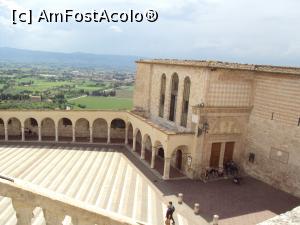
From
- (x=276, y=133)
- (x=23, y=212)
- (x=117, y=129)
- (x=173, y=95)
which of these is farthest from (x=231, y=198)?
(x=117, y=129)

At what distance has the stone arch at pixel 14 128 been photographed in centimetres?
3003

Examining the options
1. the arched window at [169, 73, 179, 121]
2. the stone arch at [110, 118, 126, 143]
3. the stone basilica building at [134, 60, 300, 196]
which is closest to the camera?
the stone basilica building at [134, 60, 300, 196]

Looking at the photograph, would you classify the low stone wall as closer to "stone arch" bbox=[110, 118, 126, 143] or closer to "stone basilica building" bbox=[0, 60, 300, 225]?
"stone basilica building" bbox=[0, 60, 300, 225]

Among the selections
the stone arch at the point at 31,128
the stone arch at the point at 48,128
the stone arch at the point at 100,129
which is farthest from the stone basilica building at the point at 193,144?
the stone arch at the point at 100,129

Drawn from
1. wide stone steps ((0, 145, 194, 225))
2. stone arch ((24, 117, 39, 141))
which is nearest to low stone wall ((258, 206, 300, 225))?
wide stone steps ((0, 145, 194, 225))

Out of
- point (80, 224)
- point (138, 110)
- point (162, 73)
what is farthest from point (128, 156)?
point (80, 224)

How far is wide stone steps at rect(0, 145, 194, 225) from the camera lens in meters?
15.5

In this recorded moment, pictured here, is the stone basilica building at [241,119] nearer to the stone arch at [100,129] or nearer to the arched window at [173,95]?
the arched window at [173,95]

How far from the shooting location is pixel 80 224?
5602mm

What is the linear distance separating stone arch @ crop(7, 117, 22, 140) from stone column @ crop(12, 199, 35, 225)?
2659cm

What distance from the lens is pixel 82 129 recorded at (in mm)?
30875

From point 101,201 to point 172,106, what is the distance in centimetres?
1087

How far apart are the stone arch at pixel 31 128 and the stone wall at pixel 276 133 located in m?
21.3

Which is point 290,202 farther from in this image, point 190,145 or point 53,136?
point 53,136
